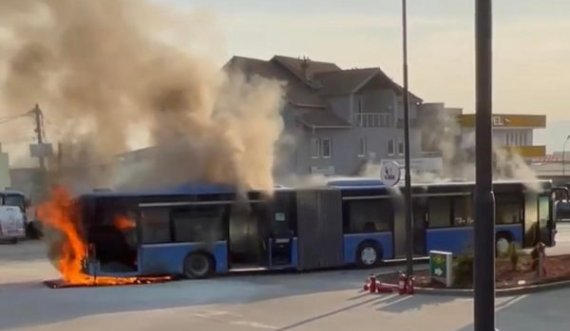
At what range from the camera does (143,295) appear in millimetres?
19078

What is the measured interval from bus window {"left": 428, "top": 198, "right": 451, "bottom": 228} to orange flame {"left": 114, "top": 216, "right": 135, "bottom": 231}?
358 inches

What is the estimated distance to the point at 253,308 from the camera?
16688mm

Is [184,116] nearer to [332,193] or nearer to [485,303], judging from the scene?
[332,193]

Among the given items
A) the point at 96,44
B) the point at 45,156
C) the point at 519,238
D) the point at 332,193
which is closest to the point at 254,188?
the point at 332,193

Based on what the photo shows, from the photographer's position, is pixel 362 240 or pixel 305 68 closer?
pixel 362 240

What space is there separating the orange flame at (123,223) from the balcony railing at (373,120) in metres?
37.4

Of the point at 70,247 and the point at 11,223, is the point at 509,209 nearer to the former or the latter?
the point at 70,247

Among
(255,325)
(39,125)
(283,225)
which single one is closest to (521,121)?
(39,125)

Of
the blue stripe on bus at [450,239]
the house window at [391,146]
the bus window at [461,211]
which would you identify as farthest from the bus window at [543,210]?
the house window at [391,146]

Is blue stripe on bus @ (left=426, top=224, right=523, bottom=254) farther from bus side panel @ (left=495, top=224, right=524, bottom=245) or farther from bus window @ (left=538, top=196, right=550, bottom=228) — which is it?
bus window @ (left=538, top=196, right=550, bottom=228)

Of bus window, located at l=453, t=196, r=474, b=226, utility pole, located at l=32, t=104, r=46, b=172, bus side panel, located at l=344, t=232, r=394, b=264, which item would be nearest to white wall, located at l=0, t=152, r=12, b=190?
utility pole, located at l=32, t=104, r=46, b=172

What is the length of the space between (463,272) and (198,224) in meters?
7.26

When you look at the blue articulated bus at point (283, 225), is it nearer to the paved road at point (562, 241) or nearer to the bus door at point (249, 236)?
→ the bus door at point (249, 236)

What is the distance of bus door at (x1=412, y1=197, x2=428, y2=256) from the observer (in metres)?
25.5
